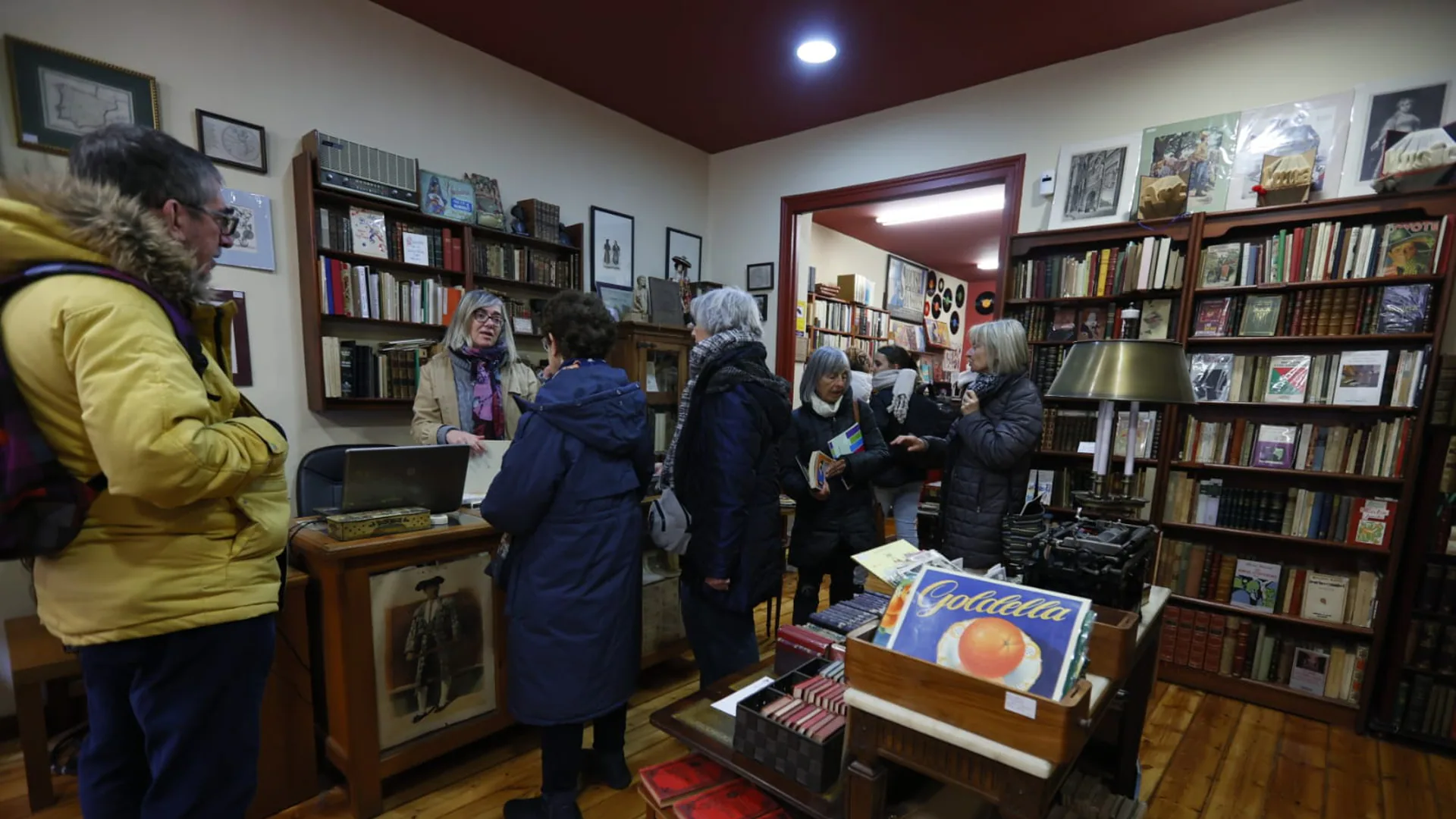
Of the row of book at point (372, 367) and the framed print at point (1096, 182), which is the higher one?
the framed print at point (1096, 182)

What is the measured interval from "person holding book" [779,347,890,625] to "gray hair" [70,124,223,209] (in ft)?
5.92

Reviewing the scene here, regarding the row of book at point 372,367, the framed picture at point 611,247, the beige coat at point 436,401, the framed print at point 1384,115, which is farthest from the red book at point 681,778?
the framed print at point 1384,115

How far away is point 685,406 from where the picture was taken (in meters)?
1.79

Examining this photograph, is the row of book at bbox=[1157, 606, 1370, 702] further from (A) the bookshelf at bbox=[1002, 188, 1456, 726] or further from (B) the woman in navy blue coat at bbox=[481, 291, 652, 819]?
(B) the woman in navy blue coat at bbox=[481, 291, 652, 819]

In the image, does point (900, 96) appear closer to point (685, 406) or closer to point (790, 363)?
point (790, 363)

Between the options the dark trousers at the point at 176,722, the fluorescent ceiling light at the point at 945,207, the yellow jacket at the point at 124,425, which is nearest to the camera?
the yellow jacket at the point at 124,425

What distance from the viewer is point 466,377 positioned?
2.42 metres

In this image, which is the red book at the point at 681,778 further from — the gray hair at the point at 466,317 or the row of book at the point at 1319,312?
the row of book at the point at 1319,312

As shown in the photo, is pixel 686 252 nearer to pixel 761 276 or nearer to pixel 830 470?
pixel 761 276

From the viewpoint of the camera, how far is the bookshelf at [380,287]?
2.54m

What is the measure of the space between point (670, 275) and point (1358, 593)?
157 inches

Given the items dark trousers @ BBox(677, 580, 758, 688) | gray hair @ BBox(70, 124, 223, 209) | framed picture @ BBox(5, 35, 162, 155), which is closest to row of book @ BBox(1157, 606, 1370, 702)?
dark trousers @ BBox(677, 580, 758, 688)

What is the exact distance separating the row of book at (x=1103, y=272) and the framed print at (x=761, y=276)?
1649mm

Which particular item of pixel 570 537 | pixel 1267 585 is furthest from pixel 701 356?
pixel 1267 585
